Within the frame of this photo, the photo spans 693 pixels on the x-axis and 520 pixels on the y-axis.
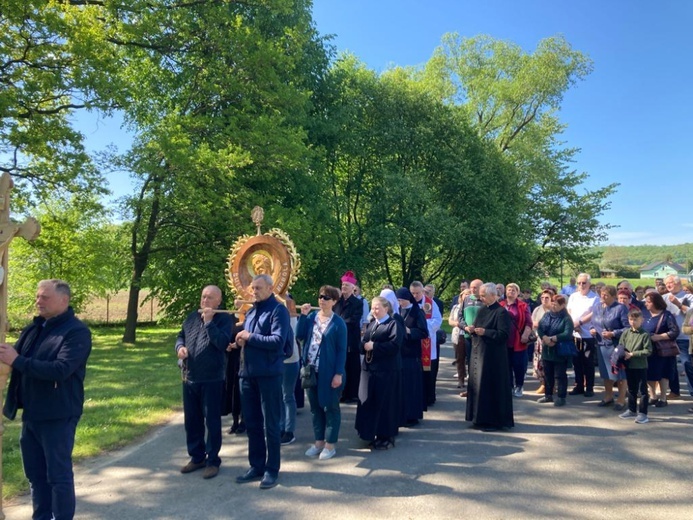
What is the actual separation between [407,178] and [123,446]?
1939 centimetres

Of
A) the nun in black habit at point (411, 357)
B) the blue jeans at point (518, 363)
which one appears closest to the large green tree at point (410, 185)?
the blue jeans at point (518, 363)

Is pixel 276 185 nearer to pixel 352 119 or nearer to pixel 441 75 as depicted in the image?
pixel 352 119

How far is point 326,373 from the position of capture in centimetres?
605

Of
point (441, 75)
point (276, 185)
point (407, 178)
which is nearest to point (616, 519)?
point (276, 185)

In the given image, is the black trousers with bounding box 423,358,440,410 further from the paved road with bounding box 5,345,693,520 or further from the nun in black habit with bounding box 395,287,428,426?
the paved road with bounding box 5,345,693,520

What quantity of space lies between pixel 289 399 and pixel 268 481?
174 cm

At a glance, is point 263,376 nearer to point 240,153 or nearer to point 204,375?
point 204,375

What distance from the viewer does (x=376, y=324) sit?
6445 millimetres

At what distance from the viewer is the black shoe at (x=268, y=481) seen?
16.7 feet

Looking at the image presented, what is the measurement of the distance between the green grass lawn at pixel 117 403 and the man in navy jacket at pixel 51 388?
156 cm

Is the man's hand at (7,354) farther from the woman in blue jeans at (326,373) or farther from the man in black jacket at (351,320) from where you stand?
the man in black jacket at (351,320)

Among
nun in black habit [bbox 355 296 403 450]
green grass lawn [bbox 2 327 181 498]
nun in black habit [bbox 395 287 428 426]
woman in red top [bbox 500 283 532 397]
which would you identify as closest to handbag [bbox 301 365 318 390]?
nun in black habit [bbox 355 296 403 450]

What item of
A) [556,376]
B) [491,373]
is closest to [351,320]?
[491,373]

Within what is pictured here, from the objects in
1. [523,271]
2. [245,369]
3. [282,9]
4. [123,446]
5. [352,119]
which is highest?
[282,9]
